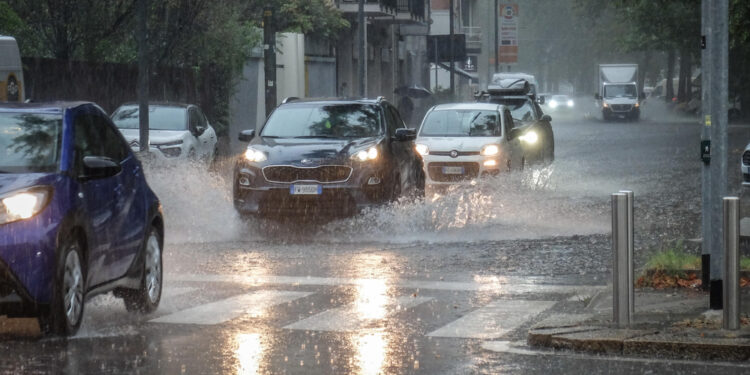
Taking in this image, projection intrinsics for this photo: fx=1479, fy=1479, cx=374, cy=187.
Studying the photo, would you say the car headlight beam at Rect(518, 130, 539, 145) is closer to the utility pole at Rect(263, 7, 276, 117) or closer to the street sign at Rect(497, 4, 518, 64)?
the utility pole at Rect(263, 7, 276, 117)

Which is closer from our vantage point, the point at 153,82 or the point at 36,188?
the point at 36,188

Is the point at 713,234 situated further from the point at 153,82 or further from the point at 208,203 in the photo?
the point at 153,82

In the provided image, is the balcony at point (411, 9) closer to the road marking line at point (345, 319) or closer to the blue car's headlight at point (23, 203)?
the road marking line at point (345, 319)

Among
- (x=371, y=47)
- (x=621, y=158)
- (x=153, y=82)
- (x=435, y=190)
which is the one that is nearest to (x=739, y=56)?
(x=371, y=47)

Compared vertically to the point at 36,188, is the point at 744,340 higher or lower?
lower

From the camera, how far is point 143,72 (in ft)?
80.3

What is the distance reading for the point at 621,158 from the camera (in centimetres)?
3569

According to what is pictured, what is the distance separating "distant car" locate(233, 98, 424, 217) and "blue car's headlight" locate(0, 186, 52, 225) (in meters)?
7.98

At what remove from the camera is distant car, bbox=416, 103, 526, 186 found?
2478 centimetres

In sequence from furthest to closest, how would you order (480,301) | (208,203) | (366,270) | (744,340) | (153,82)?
1. (153,82)
2. (208,203)
3. (366,270)
4. (480,301)
5. (744,340)

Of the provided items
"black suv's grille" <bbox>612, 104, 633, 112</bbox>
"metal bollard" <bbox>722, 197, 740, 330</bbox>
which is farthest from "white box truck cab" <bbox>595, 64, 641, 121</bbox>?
"metal bollard" <bbox>722, 197, 740, 330</bbox>

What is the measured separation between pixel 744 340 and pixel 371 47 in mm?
53702

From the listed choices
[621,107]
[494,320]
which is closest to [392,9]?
[621,107]

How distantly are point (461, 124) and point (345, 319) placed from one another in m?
16.0
